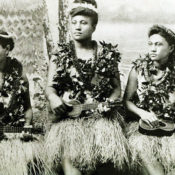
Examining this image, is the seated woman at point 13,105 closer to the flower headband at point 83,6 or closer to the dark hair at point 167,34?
the flower headband at point 83,6

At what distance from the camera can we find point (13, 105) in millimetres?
2729

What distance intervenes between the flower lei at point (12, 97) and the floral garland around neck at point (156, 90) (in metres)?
0.78

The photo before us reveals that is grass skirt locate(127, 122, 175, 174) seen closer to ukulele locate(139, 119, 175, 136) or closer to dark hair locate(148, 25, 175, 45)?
ukulele locate(139, 119, 175, 136)

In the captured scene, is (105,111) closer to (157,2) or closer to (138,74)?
(138,74)

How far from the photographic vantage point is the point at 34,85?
9.15 ft

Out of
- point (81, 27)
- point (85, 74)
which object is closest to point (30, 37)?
point (81, 27)

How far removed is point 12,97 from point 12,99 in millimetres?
13

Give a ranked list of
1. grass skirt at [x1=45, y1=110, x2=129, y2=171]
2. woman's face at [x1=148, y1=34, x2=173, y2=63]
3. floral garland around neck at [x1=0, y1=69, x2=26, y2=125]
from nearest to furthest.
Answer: grass skirt at [x1=45, y1=110, x2=129, y2=171] < floral garland around neck at [x1=0, y1=69, x2=26, y2=125] < woman's face at [x1=148, y1=34, x2=173, y2=63]

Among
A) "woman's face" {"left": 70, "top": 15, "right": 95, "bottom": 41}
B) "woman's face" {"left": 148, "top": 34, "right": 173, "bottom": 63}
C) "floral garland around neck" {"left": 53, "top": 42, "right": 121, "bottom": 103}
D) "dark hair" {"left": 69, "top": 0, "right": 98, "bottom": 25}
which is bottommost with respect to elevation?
"floral garland around neck" {"left": 53, "top": 42, "right": 121, "bottom": 103}

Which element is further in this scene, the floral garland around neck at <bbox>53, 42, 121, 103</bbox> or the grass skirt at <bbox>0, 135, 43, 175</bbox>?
the floral garland around neck at <bbox>53, 42, 121, 103</bbox>

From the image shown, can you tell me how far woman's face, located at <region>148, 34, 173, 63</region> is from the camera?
2.84m

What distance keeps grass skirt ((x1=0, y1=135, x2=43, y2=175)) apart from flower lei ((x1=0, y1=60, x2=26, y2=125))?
0.15 metres

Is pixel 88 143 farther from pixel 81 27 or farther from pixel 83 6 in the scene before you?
pixel 83 6

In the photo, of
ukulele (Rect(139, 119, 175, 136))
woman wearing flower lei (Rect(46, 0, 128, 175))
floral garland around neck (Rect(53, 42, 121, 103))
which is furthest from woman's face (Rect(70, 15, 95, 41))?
ukulele (Rect(139, 119, 175, 136))
